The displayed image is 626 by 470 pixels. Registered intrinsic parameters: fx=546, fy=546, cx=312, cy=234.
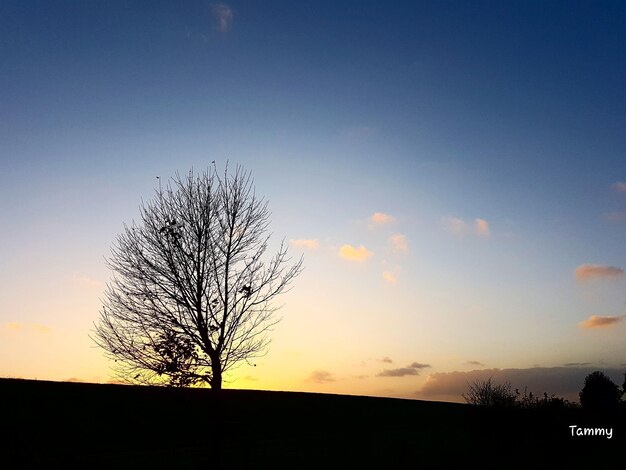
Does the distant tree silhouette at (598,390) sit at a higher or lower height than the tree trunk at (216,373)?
lower

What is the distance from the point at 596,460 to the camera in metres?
20.2

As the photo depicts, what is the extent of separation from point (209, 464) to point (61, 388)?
23.2 ft

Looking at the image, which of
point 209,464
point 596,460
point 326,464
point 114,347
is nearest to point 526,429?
point 596,460

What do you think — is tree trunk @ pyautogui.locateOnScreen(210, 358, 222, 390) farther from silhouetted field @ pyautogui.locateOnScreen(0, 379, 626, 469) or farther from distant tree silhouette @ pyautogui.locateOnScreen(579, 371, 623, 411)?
distant tree silhouette @ pyautogui.locateOnScreen(579, 371, 623, 411)

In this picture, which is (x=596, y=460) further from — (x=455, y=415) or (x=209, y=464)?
(x=209, y=464)

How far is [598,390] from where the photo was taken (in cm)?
4075

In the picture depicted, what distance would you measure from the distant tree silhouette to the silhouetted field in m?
16.0

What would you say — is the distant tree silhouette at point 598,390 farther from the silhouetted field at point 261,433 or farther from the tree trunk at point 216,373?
the tree trunk at point 216,373

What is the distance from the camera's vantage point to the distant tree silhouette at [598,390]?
39.8 metres

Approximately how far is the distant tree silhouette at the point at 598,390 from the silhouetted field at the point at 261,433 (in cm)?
1601

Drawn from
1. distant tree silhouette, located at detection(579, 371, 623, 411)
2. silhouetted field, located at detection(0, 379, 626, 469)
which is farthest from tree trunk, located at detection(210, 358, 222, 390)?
distant tree silhouette, located at detection(579, 371, 623, 411)

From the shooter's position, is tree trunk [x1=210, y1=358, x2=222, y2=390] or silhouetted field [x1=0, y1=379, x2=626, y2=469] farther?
tree trunk [x1=210, y1=358, x2=222, y2=390]

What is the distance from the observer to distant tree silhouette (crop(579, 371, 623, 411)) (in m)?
39.8

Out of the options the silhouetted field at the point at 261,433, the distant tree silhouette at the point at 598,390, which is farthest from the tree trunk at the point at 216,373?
the distant tree silhouette at the point at 598,390
